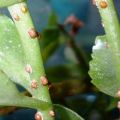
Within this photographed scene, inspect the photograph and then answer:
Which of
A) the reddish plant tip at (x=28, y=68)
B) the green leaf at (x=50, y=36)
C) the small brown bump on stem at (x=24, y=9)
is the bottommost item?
the green leaf at (x=50, y=36)

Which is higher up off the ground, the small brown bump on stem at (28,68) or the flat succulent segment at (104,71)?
the small brown bump on stem at (28,68)

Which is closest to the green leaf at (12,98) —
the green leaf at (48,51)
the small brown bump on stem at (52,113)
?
the small brown bump on stem at (52,113)

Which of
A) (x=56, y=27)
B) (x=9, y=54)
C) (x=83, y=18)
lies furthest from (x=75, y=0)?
(x=9, y=54)

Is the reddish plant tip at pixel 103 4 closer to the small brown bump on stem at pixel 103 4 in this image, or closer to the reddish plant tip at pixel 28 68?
the small brown bump on stem at pixel 103 4

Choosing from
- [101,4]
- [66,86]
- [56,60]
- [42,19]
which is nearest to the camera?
[101,4]

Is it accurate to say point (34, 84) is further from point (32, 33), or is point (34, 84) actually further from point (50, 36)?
point (50, 36)

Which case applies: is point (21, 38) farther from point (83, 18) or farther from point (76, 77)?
point (83, 18)
